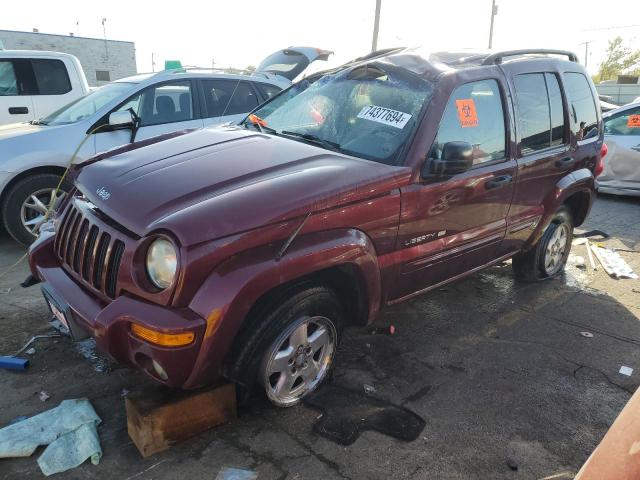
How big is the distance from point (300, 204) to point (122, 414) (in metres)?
1.49

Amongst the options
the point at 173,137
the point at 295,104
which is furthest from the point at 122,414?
the point at 295,104

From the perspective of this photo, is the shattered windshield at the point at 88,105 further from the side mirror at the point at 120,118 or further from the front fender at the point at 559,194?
the front fender at the point at 559,194

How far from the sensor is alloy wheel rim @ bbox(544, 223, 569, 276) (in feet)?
15.8

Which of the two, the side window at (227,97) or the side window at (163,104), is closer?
the side window at (163,104)

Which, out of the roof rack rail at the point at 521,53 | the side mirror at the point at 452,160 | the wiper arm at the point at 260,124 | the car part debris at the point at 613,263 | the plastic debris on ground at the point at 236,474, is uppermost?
the roof rack rail at the point at 521,53

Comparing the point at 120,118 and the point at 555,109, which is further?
the point at 120,118

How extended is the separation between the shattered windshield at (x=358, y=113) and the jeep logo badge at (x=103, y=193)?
121 cm

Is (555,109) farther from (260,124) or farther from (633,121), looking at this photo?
(633,121)

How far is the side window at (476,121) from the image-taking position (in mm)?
3291

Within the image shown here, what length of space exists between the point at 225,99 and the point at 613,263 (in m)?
4.70

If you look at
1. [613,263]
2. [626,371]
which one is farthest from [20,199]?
[613,263]

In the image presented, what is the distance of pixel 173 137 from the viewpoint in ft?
11.4

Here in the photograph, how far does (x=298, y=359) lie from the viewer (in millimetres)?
2820

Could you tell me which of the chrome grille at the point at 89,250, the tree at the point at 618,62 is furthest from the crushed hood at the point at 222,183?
the tree at the point at 618,62
